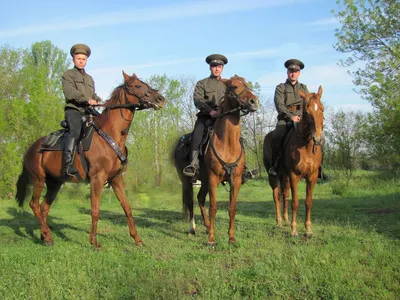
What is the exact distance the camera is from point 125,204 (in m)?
8.33

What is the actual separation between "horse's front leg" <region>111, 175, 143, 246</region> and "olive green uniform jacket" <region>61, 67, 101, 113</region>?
1.71m

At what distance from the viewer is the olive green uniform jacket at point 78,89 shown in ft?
27.2

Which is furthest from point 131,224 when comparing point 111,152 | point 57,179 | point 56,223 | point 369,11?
Answer: point 369,11

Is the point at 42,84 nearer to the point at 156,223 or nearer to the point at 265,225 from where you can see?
the point at 156,223

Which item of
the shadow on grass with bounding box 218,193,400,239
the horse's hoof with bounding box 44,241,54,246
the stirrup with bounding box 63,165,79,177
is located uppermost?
the stirrup with bounding box 63,165,79,177

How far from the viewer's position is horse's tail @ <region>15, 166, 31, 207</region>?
1010 centimetres

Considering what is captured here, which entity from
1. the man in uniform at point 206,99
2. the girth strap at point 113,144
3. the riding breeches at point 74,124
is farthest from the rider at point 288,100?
the riding breeches at point 74,124

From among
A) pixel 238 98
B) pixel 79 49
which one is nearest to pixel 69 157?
pixel 79 49

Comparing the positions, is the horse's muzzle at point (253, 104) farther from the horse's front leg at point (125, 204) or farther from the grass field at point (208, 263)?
the horse's front leg at point (125, 204)

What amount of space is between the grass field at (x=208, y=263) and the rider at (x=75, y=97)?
1.90 metres

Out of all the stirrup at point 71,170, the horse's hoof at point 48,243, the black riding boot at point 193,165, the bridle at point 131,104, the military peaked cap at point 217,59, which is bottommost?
the horse's hoof at point 48,243

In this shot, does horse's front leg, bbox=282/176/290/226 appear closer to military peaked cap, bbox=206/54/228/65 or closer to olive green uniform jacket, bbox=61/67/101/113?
military peaked cap, bbox=206/54/228/65

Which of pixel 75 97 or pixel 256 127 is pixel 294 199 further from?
pixel 256 127

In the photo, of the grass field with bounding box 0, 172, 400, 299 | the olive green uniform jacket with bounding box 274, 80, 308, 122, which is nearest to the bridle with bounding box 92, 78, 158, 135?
the grass field with bounding box 0, 172, 400, 299
